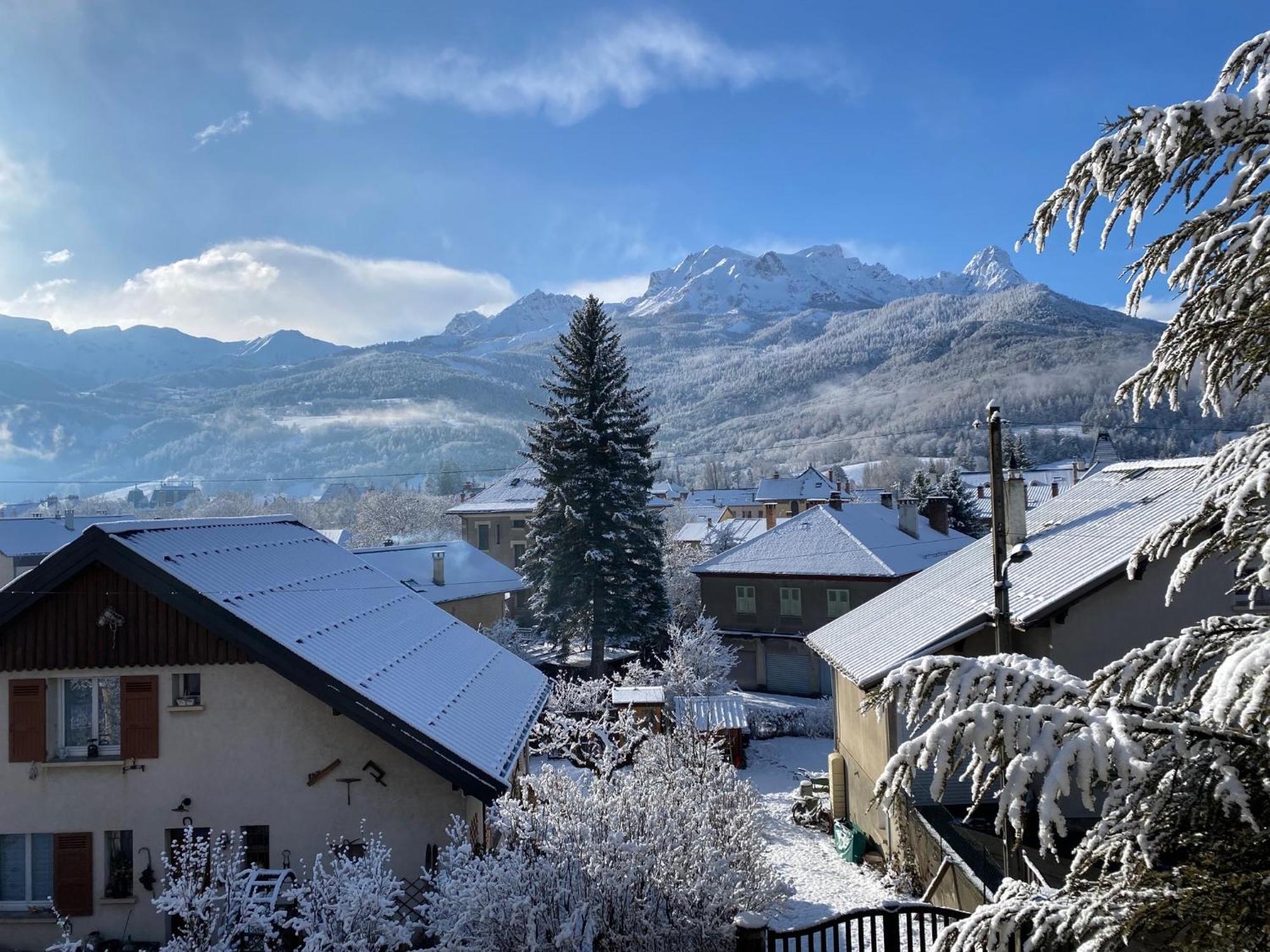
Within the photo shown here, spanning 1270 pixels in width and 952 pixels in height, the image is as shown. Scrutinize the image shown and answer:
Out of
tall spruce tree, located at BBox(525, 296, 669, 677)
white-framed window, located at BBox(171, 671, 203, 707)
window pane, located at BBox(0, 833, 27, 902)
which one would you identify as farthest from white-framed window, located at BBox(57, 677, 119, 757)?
tall spruce tree, located at BBox(525, 296, 669, 677)

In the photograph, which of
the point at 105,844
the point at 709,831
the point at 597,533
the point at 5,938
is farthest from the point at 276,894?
the point at 597,533

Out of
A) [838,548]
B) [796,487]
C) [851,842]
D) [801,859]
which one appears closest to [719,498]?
[796,487]

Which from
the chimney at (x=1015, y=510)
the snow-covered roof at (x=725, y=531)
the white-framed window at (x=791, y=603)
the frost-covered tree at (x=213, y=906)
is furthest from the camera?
the snow-covered roof at (x=725, y=531)

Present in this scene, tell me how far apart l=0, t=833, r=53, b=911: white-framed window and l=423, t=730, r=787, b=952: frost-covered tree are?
5.90 meters

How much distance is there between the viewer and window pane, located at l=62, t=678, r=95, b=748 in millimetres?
12711

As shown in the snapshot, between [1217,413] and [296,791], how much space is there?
39.8 ft

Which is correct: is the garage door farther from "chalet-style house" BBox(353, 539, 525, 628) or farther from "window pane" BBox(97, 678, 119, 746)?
"window pane" BBox(97, 678, 119, 746)

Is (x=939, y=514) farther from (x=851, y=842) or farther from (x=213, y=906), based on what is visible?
(x=213, y=906)

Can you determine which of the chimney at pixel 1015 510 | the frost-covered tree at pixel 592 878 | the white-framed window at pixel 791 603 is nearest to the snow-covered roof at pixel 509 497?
the white-framed window at pixel 791 603

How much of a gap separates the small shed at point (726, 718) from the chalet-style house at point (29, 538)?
35.9 m

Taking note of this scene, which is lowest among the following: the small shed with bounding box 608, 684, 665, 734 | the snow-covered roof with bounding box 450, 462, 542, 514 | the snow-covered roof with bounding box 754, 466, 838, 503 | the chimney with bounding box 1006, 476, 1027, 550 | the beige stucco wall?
the small shed with bounding box 608, 684, 665, 734

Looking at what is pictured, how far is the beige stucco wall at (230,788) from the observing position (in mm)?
12016

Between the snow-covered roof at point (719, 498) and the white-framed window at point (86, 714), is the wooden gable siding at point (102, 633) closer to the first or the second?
the white-framed window at point (86, 714)

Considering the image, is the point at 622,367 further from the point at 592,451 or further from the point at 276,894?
the point at 276,894
